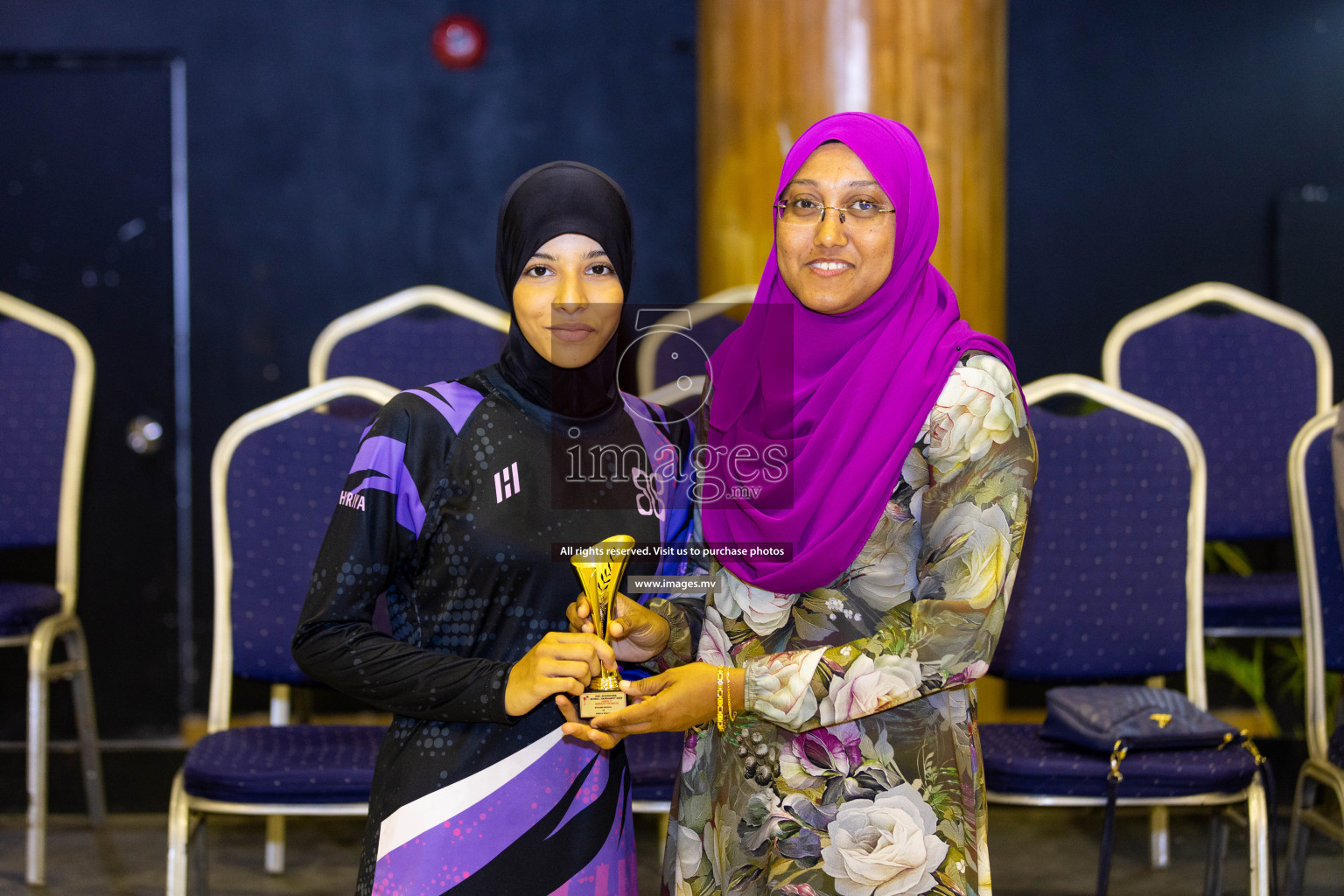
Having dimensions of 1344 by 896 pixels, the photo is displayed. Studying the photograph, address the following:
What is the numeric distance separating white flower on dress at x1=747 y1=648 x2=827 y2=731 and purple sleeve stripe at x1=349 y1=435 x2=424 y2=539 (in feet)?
1.34

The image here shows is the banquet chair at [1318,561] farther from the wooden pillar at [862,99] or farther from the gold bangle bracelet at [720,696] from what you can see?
the gold bangle bracelet at [720,696]

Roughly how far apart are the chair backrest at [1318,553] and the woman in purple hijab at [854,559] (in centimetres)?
138

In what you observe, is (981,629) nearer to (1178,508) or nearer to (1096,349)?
(1178,508)

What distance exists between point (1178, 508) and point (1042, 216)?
1.84 meters

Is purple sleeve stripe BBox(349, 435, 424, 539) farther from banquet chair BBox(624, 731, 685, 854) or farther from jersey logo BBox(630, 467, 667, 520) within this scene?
banquet chair BBox(624, 731, 685, 854)

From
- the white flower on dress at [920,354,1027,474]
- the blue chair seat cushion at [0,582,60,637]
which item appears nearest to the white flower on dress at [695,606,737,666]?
the white flower on dress at [920,354,1027,474]

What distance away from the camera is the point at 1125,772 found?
6.91 ft

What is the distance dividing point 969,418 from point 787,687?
33 centimetres

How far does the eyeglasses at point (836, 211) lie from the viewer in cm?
132

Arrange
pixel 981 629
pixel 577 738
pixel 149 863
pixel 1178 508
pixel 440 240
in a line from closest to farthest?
1. pixel 981 629
2. pixel 577 738
3. pixel 1178 508
4. pixel 149 863
5. pixel 440 240

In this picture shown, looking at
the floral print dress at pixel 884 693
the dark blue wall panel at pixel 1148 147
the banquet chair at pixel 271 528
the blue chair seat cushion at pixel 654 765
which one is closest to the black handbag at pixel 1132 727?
the blue chair seat cushion at pixel 654 765

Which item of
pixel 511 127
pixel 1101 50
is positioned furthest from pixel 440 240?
pixel 1101 50

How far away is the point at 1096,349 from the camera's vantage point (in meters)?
4.05

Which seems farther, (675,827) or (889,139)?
(675,827)
